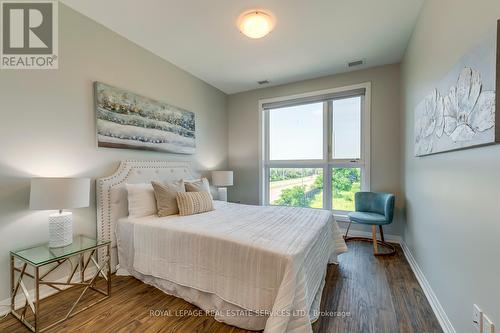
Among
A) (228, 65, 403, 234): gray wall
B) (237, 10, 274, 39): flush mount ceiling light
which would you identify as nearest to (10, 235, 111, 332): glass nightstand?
(237, 10, 274, 39): flush mount ceiling light

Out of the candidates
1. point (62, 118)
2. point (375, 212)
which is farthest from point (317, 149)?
point (62, 118)

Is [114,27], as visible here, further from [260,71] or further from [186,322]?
[186,322]

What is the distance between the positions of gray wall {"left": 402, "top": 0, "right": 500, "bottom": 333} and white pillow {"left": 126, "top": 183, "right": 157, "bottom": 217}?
266cm

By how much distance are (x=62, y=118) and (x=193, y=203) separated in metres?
1.49

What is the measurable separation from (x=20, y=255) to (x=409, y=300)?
318 centimetres

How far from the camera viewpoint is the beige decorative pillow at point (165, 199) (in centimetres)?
237

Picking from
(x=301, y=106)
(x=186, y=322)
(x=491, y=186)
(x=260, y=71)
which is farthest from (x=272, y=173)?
(x=491, y=186)

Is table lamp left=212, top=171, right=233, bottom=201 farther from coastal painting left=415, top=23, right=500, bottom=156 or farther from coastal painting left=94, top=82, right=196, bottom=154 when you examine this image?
coastal painting left=415, top=23, right=500, bottom=156

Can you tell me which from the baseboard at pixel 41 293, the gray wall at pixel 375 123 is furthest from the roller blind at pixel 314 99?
the baseboard at pixel 41 293

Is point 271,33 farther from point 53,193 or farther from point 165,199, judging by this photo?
point 53,193

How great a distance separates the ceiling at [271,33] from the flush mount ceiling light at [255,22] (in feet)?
0.19

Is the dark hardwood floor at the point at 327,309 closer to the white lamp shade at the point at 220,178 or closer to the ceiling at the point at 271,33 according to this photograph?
the white lamp shade at the point at 220,178

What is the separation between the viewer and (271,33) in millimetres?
2488

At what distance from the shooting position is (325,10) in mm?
2135
